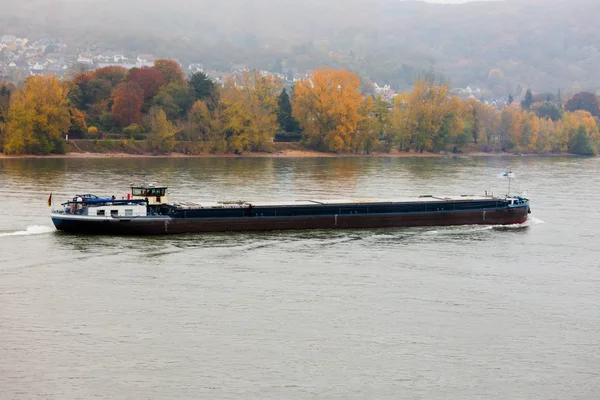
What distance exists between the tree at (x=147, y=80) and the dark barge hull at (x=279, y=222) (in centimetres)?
10434

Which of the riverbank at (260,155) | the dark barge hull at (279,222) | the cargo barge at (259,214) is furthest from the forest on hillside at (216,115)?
the dark barge hull at (279,222)

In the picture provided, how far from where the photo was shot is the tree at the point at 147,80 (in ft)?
530

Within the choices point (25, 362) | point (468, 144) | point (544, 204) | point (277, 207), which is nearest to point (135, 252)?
point (277, 207)

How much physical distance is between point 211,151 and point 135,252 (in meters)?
103

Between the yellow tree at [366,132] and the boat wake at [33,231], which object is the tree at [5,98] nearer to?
the yellow tree at [366,132]

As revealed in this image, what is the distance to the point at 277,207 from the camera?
6253cm

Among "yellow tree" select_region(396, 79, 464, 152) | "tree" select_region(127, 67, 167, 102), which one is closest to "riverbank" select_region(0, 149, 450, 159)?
"yellow tree" select_region(396, 79, 464, 152)

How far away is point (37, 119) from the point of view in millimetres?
135625

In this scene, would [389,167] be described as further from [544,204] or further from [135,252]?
[135,252]

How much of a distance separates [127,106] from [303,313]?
406 feet

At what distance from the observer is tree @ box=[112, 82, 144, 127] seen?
509ft

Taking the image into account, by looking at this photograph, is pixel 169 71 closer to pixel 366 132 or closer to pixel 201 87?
pixel 201 87

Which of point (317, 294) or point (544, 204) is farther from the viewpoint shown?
point (544, 204)

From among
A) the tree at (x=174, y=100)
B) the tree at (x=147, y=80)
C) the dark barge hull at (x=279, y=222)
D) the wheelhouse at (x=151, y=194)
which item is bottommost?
the dark barge hull at (x=279, y=222)
